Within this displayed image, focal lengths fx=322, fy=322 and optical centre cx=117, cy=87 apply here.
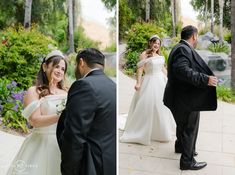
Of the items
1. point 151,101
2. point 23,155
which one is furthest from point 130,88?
point 23,155

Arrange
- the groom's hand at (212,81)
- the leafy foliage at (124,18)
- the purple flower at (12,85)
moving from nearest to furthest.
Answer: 1. the purple flower at (12,85)
2. the groom's hand at (212,81)
3. the leafy foliage at (124,18)

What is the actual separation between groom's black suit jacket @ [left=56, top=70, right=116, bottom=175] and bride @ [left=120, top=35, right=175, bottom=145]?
0.72m

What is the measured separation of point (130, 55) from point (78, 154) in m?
0.94

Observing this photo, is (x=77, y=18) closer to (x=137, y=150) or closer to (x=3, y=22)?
(x=3, y=22)

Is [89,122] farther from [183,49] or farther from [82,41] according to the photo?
[183,49]

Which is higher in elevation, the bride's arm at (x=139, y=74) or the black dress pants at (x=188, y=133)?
the bride's arm at (x=139, y=74)

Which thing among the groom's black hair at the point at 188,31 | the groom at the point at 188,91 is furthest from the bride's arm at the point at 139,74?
the groom's black hair at the point at 188,31

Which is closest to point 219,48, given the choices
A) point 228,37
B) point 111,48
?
point 228,37

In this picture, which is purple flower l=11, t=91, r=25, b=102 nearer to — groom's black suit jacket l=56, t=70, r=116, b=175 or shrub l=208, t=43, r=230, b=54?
groom's black suit jacket l=56, t=70, r=116, b=175

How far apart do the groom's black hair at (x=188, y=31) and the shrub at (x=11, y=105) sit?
1023mm

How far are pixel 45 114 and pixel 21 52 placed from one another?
0.37m

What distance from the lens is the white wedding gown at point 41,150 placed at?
1.59m

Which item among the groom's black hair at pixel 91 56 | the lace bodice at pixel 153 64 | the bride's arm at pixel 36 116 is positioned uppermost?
the groom's black hair at pixel 91 56

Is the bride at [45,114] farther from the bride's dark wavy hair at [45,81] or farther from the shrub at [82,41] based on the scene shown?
the shrub at [82,41]
